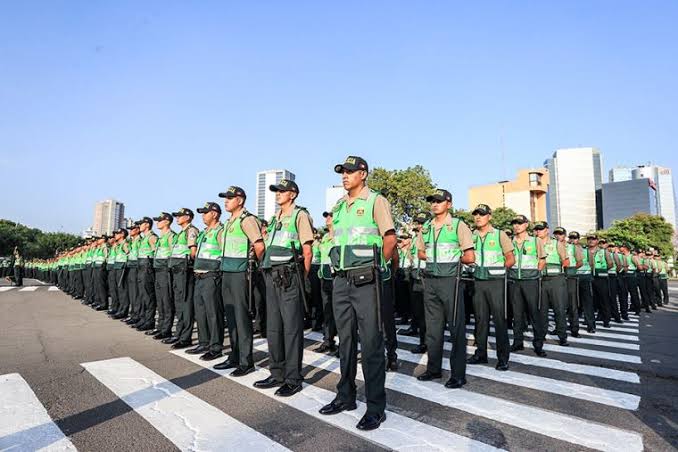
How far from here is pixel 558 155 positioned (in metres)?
177

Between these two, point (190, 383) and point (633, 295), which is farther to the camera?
point (633, 295)

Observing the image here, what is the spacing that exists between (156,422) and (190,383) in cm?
118

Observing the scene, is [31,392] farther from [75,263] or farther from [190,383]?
[75,263]

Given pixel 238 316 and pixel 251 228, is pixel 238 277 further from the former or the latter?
pixel 251 228

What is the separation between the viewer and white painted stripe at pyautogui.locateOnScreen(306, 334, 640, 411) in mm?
4016

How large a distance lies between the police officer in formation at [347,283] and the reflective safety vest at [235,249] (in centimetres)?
1

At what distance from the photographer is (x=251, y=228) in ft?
17.7

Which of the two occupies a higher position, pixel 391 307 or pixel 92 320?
pixel 391 307

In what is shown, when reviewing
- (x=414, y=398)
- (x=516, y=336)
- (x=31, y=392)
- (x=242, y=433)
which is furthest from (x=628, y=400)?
(x=31, y=392)

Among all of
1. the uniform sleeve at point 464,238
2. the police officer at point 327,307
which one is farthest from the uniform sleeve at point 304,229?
the uniform sleeve at point 464,238

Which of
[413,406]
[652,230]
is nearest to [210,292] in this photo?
[413,406]

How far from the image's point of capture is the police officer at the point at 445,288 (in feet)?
15.8

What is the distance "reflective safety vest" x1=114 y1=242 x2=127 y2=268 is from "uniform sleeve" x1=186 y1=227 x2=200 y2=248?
11.7 ft

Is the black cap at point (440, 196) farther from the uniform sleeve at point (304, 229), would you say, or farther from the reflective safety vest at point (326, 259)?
the reflective safety vest at point (326, 259)
